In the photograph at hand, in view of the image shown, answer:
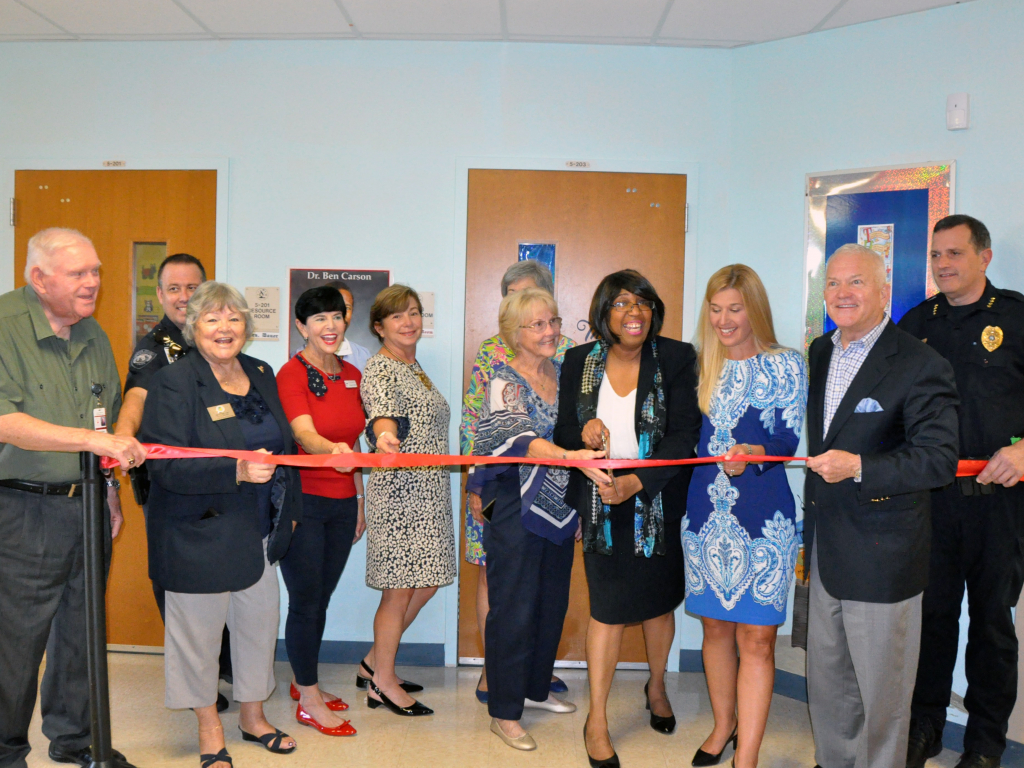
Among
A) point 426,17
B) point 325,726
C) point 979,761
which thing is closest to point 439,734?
point 325,726

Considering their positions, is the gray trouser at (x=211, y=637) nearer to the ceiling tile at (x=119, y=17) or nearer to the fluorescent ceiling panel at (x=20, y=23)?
the ceiling tile at (x=119, y=17)

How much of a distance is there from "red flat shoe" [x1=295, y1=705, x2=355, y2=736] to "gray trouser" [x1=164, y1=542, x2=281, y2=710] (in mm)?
459

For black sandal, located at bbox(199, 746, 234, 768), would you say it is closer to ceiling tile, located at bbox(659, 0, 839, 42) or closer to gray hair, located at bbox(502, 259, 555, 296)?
gray hair, located at bbox(502, 259, 555, 296)

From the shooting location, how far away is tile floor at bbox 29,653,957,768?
10.6 ft

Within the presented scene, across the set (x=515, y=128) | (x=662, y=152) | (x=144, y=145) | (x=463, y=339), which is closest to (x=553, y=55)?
(x=515, y=128)

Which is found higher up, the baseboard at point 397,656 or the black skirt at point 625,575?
the black skirt at point 625,575

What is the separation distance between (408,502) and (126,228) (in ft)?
7.95

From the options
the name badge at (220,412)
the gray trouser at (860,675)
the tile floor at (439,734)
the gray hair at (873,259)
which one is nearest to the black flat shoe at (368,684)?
the tile floor at (439,734)

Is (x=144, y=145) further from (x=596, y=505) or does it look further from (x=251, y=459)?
(x=596, y=505)

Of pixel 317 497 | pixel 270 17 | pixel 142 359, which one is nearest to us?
pixel 142 359

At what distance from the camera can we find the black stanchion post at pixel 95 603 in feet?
8.07

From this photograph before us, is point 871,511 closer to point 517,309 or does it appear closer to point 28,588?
point 517,309

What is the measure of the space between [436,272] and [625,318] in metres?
1.69

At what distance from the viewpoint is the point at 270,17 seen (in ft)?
13.3
